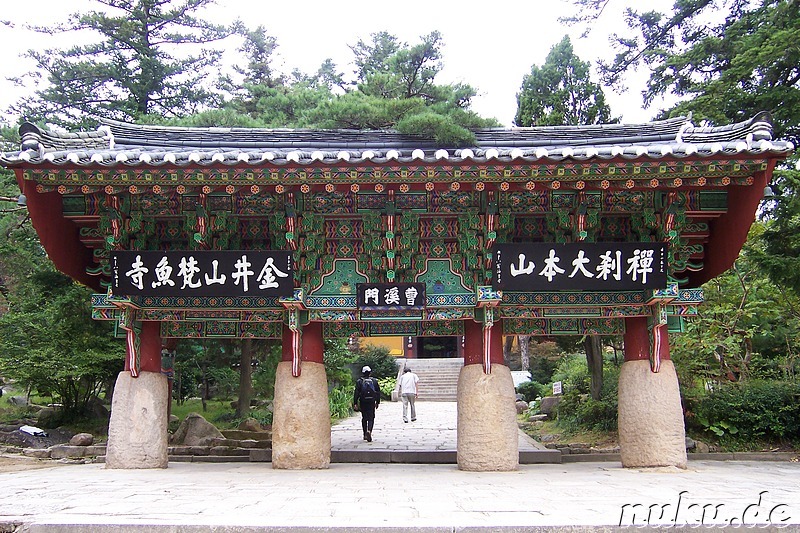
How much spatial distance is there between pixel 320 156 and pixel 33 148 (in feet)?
12.2

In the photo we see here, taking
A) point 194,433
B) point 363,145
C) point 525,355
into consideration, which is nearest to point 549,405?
point 194,433

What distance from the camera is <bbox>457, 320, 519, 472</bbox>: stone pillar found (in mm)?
9195

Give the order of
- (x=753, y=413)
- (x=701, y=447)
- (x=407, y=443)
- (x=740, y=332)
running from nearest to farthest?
(x=701, y=447), (x=753, y=413), (x=407, y=443), (x=740, y=332)

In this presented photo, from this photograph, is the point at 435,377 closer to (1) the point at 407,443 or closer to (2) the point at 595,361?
(2) the point at 595,361

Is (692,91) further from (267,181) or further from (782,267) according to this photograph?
(267,181)

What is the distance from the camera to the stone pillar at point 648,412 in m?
9.13

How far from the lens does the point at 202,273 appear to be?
9.30 meters

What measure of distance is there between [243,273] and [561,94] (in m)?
14.7

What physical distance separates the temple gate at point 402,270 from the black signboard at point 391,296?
23 millimetres

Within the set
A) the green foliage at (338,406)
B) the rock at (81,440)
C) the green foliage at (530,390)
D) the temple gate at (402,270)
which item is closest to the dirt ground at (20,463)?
the rock at (81,440)

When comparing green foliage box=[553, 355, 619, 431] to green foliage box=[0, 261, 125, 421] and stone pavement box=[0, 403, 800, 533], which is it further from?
green foliage box=[0, 261, 125, 421]

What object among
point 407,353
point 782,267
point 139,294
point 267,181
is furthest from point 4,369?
point 407,353

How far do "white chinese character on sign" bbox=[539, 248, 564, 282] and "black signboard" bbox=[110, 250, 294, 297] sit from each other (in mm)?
3691

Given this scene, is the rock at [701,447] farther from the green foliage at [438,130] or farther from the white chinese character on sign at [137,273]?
the white chinese character on sign at [137,273]
